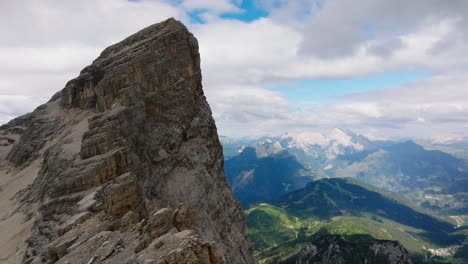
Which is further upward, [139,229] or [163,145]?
[163,145]

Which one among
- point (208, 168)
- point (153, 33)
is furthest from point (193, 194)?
point (153, 33)

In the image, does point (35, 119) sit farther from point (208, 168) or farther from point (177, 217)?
point (177, 217)

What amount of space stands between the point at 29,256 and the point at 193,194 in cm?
3304

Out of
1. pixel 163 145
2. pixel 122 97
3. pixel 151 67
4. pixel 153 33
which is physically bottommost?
pixel 163 145

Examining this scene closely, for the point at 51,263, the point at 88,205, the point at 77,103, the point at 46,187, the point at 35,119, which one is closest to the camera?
the point at 51,263

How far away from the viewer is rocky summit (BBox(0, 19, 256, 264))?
46209mm

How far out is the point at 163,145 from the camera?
8531 centimetres

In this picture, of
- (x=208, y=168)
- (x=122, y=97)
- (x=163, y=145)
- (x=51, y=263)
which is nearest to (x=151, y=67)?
(x=122, y=97)

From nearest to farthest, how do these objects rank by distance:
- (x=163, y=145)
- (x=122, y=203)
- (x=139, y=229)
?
(x=139, y=229), (x=122, y=203), (x=163, y=145)

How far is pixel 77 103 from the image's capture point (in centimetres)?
12438

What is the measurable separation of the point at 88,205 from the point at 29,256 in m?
12.3

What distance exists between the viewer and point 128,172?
217 ft

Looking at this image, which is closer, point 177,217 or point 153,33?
point 177,217

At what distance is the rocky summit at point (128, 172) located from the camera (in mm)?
46209
